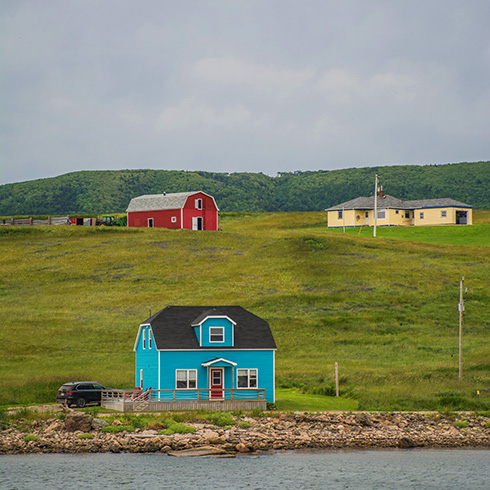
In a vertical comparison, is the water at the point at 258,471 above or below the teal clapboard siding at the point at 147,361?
below

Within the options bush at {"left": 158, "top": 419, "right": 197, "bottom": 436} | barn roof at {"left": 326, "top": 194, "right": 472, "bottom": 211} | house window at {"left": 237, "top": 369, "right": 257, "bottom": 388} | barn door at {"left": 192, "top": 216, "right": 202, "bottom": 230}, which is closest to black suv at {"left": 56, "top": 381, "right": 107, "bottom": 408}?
bush at {"left": 158, "top": 419, "right": 197, "bottom": 436}

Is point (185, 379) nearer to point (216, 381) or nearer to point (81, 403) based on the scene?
point (216, 381)

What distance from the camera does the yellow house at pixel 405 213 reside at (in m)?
137

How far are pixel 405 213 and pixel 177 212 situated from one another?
139 feet

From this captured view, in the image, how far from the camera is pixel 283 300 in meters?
81.0

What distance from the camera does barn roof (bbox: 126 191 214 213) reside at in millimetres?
123500

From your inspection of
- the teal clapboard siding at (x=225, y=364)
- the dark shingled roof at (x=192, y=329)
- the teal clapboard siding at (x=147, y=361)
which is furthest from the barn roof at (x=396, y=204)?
the teal clapboard siding at (x=225, y=364)

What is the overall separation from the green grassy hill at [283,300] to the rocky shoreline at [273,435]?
12.7 feet

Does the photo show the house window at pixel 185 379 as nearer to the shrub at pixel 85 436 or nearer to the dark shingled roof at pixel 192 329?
the dark shingled roof at pixel 192 329

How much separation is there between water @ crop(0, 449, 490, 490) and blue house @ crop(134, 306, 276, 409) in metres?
8.44

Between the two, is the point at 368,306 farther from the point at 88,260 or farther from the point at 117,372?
the point at 88,260

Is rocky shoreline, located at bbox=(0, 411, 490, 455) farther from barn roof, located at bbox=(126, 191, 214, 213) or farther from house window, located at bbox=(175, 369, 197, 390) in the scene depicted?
barn roof, located at bbox=(126, 191, 214, 213)

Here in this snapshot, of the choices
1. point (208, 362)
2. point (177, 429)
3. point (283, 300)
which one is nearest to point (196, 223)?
point (283, 300)

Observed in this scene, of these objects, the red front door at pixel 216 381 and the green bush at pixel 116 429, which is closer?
the green bush at pixel 116 429
